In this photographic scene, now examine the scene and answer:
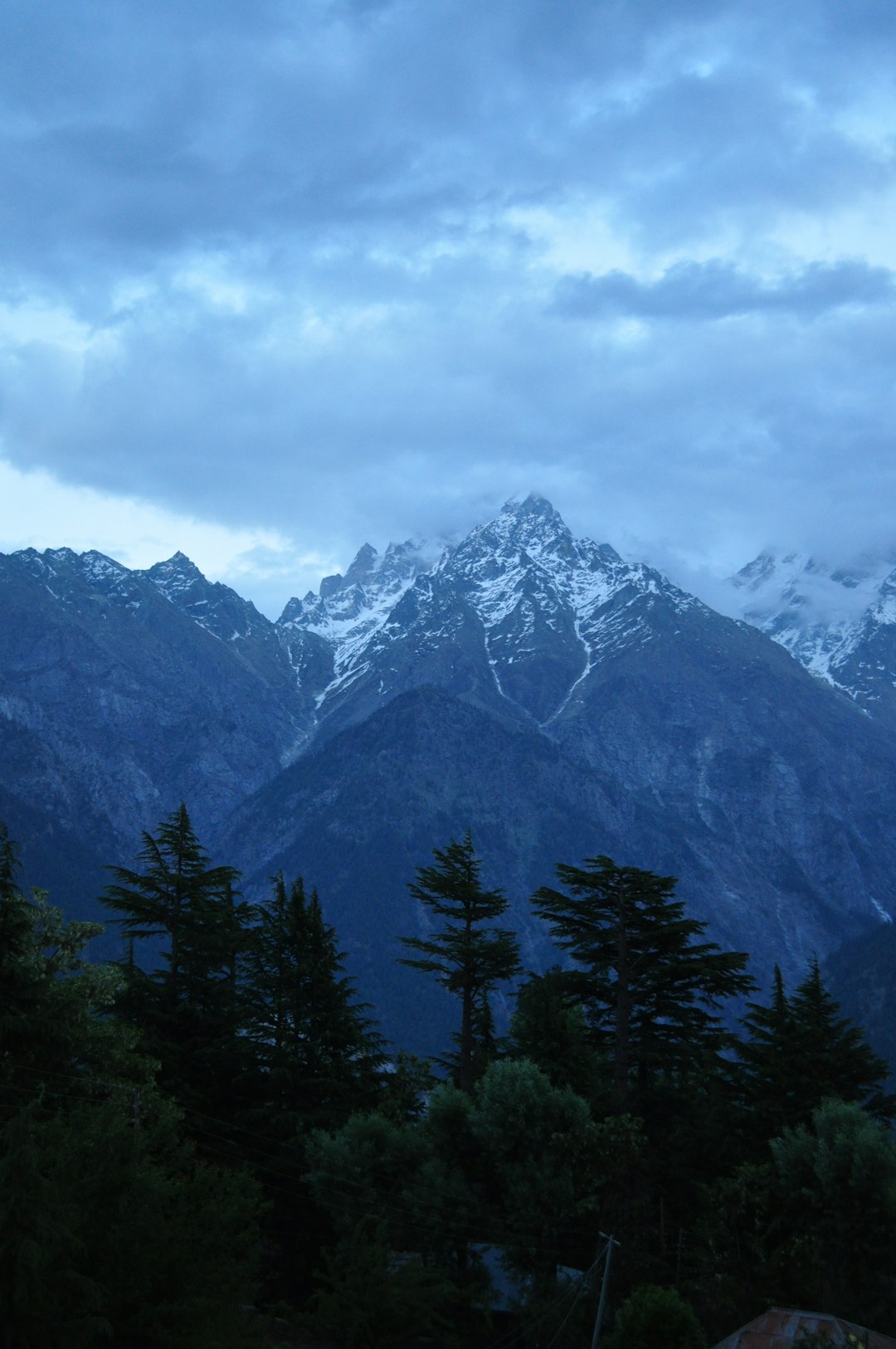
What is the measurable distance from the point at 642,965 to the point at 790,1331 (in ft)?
54.0

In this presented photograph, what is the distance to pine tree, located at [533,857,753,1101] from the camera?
167 ft

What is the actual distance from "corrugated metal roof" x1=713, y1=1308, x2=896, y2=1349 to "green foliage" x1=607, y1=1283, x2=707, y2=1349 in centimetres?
182

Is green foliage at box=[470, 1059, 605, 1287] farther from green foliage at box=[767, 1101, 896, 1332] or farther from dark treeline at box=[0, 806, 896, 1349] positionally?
green foliage at box=[767, 1101, 896, 1332]

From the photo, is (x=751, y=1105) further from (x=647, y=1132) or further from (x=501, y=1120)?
(x=501, y=1120)

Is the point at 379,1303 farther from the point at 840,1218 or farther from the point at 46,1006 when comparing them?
the point at 840,1218

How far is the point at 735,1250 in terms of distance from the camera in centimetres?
4462

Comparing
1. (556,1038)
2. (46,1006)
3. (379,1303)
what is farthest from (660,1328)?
(46,1006)

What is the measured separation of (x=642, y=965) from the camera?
51.5 m

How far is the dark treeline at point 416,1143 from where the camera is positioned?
99.6ft

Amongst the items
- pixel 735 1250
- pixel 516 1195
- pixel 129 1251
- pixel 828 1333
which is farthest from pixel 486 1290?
pixel 129 1251

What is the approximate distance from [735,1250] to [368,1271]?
14541mm

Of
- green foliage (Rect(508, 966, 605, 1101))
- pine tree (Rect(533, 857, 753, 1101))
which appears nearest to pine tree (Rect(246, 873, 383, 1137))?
green foliage (Rect(508, 966, 605, 1101))

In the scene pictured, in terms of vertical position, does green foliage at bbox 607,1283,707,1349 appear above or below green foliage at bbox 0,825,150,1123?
below

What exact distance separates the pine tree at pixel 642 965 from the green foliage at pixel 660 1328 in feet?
44.6
